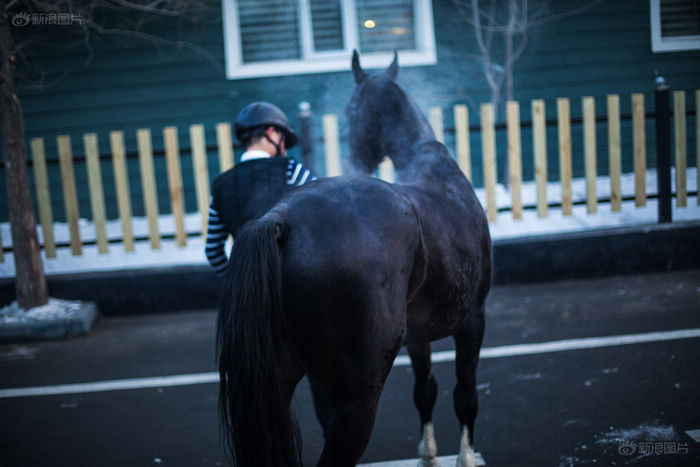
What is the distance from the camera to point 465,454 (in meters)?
3.00

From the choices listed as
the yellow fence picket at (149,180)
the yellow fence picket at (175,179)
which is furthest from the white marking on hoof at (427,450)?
the yellow fence picket at (149,180)

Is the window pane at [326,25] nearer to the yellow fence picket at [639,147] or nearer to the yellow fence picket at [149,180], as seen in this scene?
the yellow fence picket at [149,180]

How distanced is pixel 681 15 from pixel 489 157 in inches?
214

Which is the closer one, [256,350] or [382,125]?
[256,350]

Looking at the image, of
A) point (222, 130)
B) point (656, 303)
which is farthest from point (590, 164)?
point (222, 130)

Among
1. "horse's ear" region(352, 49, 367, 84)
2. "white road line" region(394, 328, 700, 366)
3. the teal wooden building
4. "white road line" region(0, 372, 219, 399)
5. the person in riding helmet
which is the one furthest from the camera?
the teal wooden building

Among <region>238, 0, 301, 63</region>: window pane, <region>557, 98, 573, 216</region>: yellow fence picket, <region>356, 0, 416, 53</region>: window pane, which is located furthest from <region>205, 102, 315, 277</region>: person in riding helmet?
<region>356, 0, 416, 53</region>: window pane

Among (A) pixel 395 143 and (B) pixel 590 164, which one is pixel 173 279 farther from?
(B) pixel 590 164

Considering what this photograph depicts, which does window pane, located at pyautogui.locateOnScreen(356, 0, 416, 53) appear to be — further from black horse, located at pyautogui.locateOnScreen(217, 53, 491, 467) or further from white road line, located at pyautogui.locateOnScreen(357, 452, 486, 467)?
black horse, located at pyautogui.locateOnScreen(217, 53, 491, 467)

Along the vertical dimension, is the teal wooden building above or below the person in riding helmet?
above

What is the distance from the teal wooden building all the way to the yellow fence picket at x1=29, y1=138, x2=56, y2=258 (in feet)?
9.22

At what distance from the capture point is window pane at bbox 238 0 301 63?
9219 mm

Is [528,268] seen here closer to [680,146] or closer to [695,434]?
[680,146]

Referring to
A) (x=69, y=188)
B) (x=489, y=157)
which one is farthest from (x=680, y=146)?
(x=69, y=188)
